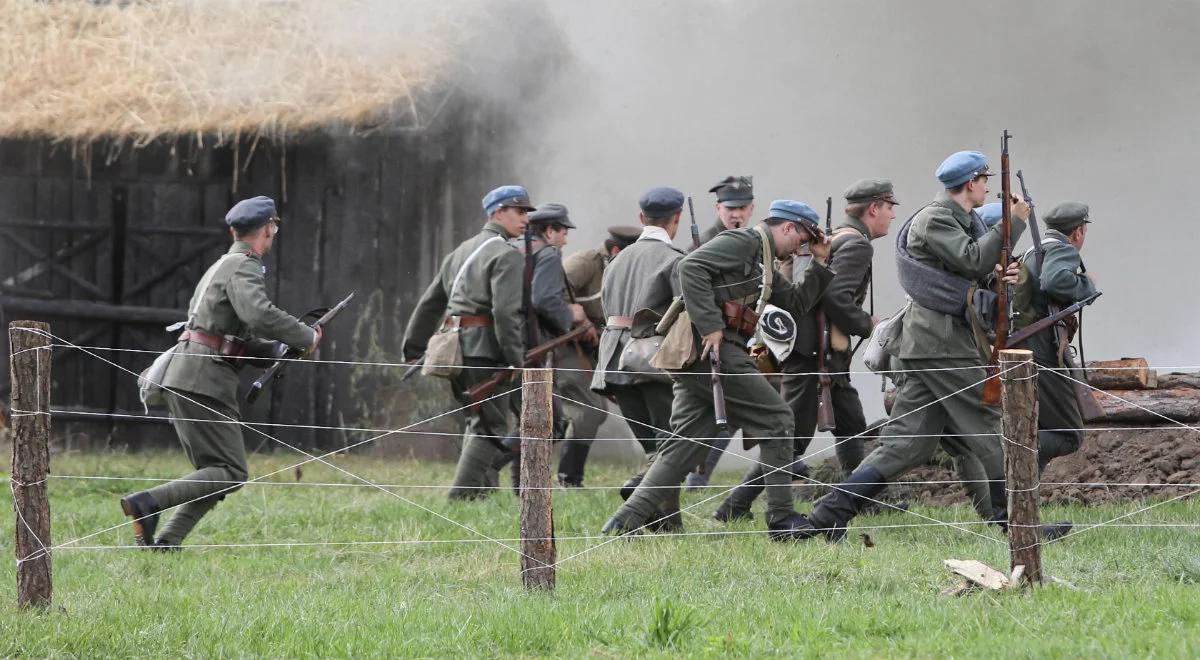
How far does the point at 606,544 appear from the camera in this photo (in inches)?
294

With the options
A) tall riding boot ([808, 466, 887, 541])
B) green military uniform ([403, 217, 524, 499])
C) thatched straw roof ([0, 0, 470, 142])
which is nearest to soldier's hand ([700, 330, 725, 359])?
tall riding boot ([808, 466, 887, 541])

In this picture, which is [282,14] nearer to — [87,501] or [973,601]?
[87,501]

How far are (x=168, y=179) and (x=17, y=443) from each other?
751cm

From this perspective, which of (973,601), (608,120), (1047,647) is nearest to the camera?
(1047,647)

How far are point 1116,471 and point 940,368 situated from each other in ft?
7.33

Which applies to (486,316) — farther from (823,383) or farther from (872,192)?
(872,192)

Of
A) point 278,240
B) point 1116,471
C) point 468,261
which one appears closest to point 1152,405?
point 1116,471

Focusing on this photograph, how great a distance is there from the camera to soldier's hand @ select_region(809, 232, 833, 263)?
7893 mm

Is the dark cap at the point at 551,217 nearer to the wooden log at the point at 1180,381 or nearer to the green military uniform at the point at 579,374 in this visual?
the green military uniform at the point at 579,374

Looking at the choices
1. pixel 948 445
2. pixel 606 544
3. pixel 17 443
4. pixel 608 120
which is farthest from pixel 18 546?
pixel 608 120

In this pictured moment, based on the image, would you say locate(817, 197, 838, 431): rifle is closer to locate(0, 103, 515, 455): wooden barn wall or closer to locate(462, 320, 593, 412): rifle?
locate(462, 320, 593, 412): rifle

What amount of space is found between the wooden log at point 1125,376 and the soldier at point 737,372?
101 inches

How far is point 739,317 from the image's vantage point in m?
7.81

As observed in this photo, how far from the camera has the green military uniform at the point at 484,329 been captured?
9633mm
